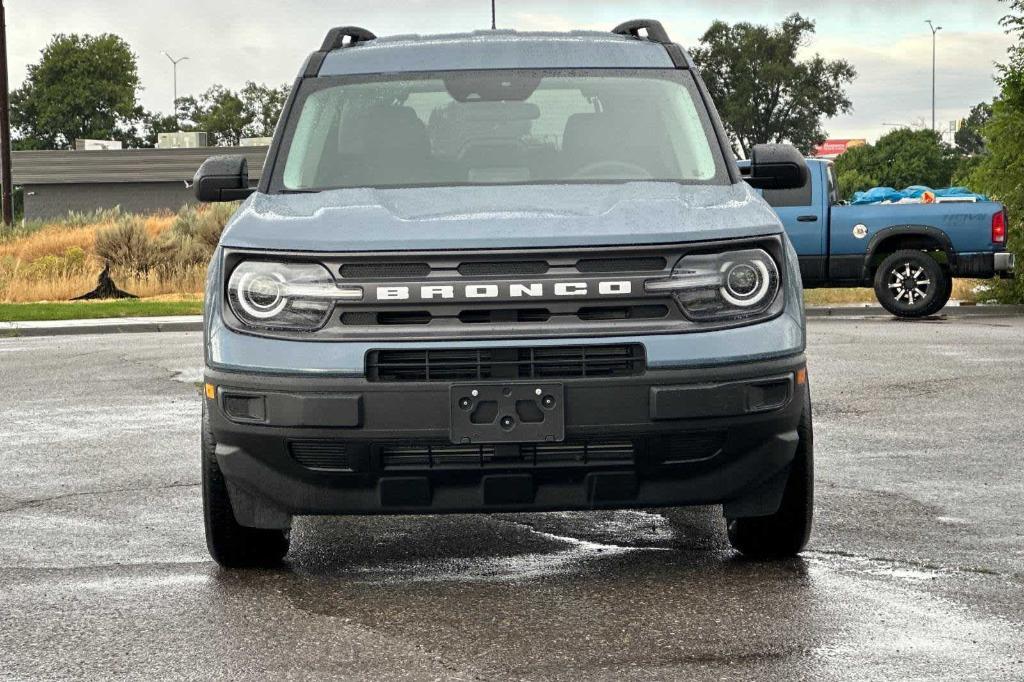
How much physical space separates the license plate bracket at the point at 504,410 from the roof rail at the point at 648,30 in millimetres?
2579

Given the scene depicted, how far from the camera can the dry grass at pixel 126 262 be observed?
3014 cm

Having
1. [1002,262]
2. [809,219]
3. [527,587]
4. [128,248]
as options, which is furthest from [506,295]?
[128,248]

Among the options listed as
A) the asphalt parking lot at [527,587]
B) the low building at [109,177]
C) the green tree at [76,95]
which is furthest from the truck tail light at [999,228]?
the green tree at [76,95]

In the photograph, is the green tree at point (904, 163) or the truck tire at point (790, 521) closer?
the truck tire at point (790, 521)

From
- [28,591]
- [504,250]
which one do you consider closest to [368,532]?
[28,591]

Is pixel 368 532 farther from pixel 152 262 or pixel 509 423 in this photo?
pixel 152 262

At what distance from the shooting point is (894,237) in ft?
71.3

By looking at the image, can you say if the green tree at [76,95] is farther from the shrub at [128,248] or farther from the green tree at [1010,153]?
the green tree at [1010,153]

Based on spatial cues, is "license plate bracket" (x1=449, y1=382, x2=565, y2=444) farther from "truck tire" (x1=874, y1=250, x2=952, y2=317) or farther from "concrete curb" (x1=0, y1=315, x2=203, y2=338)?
"concrete curb" (x1=0, y1=315, x2=203, y2=338)

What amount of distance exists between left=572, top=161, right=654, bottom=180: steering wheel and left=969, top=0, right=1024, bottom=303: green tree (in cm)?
1754

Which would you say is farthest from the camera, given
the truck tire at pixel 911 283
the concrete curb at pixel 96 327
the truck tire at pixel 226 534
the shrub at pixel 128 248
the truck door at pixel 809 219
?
the shrub at pixel 128 248

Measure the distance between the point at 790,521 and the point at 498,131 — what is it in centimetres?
205

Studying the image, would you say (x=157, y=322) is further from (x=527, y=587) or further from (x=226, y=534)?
(x=527, y=587)

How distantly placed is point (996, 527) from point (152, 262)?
26.9 metres
